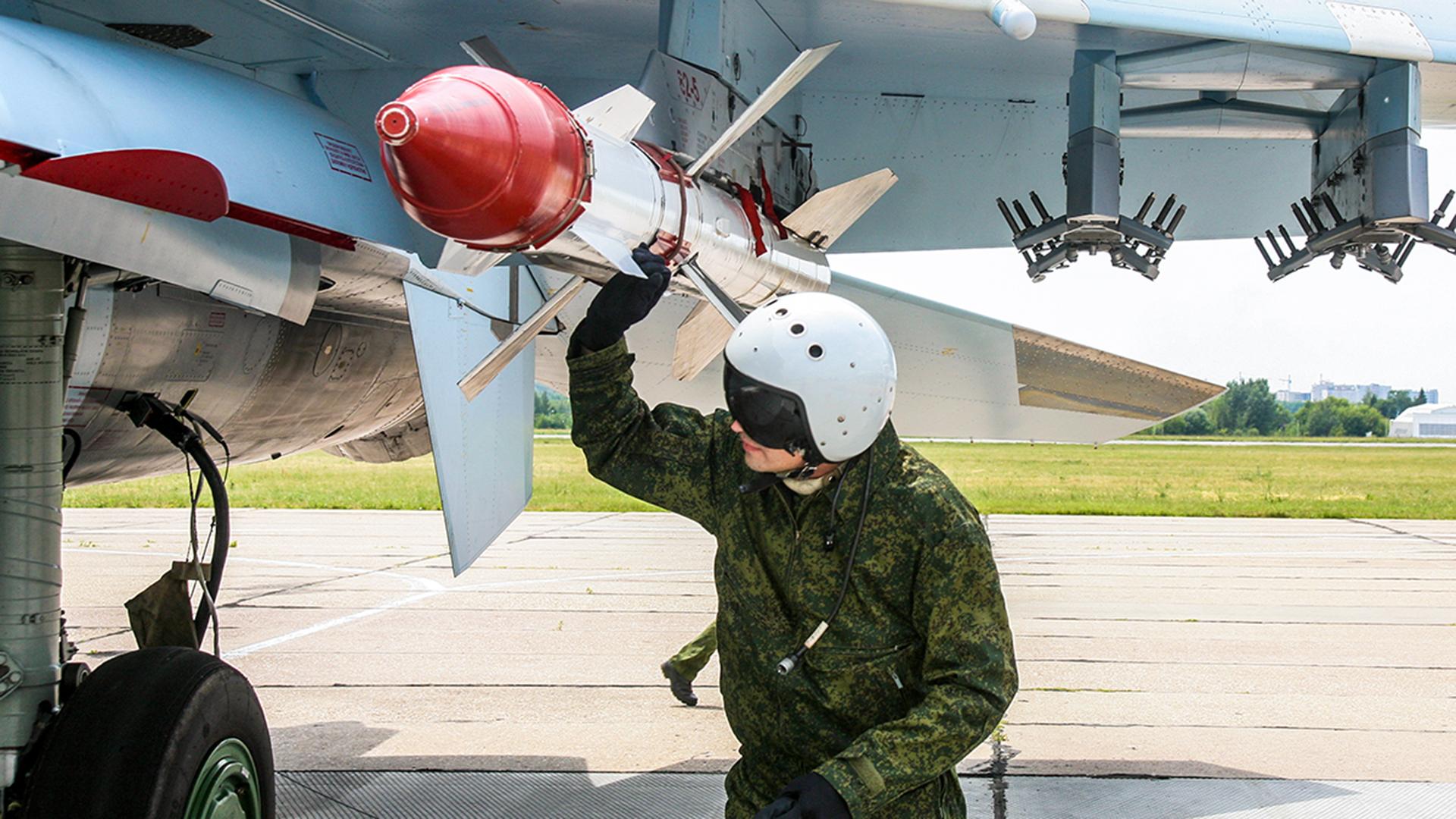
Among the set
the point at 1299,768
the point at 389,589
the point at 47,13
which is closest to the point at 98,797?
the point at 47,13

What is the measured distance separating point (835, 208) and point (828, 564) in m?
2.48

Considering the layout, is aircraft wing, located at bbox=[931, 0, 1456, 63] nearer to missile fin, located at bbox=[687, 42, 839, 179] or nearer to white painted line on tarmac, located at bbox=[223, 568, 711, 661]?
missile fin, located at bbox=[687, 42, 839, 179]

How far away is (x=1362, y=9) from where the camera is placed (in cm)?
624

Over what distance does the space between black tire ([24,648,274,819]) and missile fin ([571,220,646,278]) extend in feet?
5.08

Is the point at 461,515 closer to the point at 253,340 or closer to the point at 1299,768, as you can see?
the point at 253,340

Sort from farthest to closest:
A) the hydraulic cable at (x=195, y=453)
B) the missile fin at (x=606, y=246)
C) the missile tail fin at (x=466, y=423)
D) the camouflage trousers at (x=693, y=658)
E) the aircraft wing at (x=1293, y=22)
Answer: the aircraft wing at (x=1293, y=22)
the camouflage trousers at (x=693, y=658)
the missile tail fin at (x=466, y=423)
the hydraulic cable at (x=195, y=453)
the missile fin at (x=606, y=246)

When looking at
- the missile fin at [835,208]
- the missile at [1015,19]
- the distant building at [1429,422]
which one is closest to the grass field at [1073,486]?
the missile fin at [835,208]

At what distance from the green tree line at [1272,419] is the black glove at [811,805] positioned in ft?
256

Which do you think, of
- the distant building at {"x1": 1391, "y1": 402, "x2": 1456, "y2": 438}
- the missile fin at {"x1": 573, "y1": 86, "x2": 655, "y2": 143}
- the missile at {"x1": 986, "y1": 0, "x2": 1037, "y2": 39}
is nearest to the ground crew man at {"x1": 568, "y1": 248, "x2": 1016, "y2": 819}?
the missile fin at {"x1": 573, "y1": 86, "x2": 655, "y2": 143}

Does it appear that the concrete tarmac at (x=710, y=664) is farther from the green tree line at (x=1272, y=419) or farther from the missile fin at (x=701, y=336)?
the green tree line at (x=1272, y=419)

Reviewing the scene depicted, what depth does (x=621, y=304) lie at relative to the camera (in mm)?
3002

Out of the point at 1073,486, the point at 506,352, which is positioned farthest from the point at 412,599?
the point at 1073,486

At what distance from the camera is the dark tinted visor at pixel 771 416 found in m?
2.62

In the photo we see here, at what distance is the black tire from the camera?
3047mm
